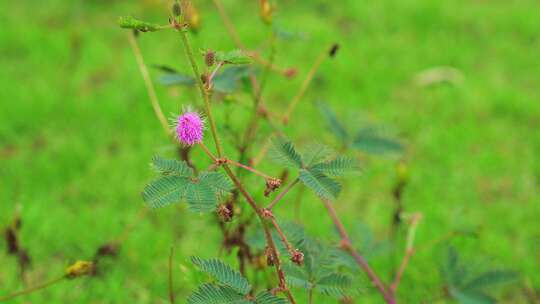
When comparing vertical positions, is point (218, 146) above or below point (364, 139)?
above

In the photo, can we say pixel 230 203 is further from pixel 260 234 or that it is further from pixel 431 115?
pixel 431 115

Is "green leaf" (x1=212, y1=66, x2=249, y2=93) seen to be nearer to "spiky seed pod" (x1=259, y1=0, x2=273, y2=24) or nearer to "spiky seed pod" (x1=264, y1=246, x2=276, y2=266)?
"spiky seed pod" (x1=259, y1=0, x2=273, y2=24)

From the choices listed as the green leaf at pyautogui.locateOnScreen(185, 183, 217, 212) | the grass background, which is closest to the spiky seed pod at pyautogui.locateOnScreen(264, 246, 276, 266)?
the green leaf at pyautogui.locateOnScreen(185, 183, 217, 212)

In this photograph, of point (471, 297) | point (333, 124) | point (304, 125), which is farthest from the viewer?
point (304, 125)

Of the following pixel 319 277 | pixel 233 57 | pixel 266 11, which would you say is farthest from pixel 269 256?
pixel 266 11

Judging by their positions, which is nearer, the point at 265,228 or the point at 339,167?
the point at 265,228

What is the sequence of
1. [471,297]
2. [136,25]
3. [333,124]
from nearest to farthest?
[136,25], [471,297], [333,124]

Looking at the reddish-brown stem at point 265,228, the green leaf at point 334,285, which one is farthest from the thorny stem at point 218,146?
the green leaf at point 334,285

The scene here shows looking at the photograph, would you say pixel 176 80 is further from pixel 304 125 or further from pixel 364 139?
pixel 304 125

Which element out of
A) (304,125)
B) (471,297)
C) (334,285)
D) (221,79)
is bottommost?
(471,297)
